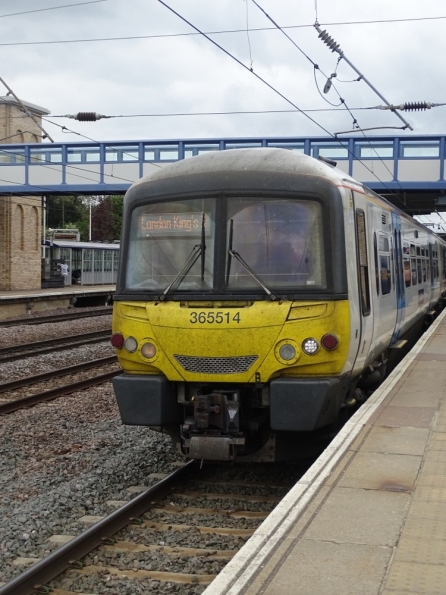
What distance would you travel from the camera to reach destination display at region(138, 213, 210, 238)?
23.8ft

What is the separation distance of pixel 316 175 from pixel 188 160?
1304 mm

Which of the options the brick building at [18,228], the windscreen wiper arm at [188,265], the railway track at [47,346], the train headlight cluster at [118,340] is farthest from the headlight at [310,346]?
the brick building at [18,228]

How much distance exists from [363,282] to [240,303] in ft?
4.68

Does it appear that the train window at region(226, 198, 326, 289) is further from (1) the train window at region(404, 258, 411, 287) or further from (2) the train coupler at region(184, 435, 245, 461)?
(1) the train window at region(404, 258, 411, 287)

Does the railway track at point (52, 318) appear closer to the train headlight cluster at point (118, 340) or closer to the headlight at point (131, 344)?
the train headlight cluster at point (118, 340)

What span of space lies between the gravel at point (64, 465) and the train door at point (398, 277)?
11.8 ft

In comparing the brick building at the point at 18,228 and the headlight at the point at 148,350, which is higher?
the brick building at the point at 18,228

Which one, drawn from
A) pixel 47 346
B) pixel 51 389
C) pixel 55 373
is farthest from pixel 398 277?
pixel 47 346

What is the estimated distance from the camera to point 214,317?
6816 millimetres

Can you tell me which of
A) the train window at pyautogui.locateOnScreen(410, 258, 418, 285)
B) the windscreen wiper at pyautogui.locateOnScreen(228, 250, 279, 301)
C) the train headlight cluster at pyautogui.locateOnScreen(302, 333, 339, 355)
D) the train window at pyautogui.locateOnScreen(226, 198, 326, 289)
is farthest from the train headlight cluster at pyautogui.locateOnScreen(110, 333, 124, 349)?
the train window at pyautogui.locateOnScreen(410, 258, 418, 285)

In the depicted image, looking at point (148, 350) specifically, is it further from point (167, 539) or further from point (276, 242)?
point (167, 539)

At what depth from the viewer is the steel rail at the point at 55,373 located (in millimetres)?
12688

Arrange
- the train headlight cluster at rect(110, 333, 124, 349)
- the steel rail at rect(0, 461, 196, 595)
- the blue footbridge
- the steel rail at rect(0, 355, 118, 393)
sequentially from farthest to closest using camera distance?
the blue footbridge < the steel rail at rect(0, 355, 118, 393) < the train headlight cluster at rect(110, 333, 124, 349) < the steel rail at rect(0, 461, 196, 595)

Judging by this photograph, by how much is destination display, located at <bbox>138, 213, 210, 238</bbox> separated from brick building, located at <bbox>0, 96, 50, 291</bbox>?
31083 millimetres
